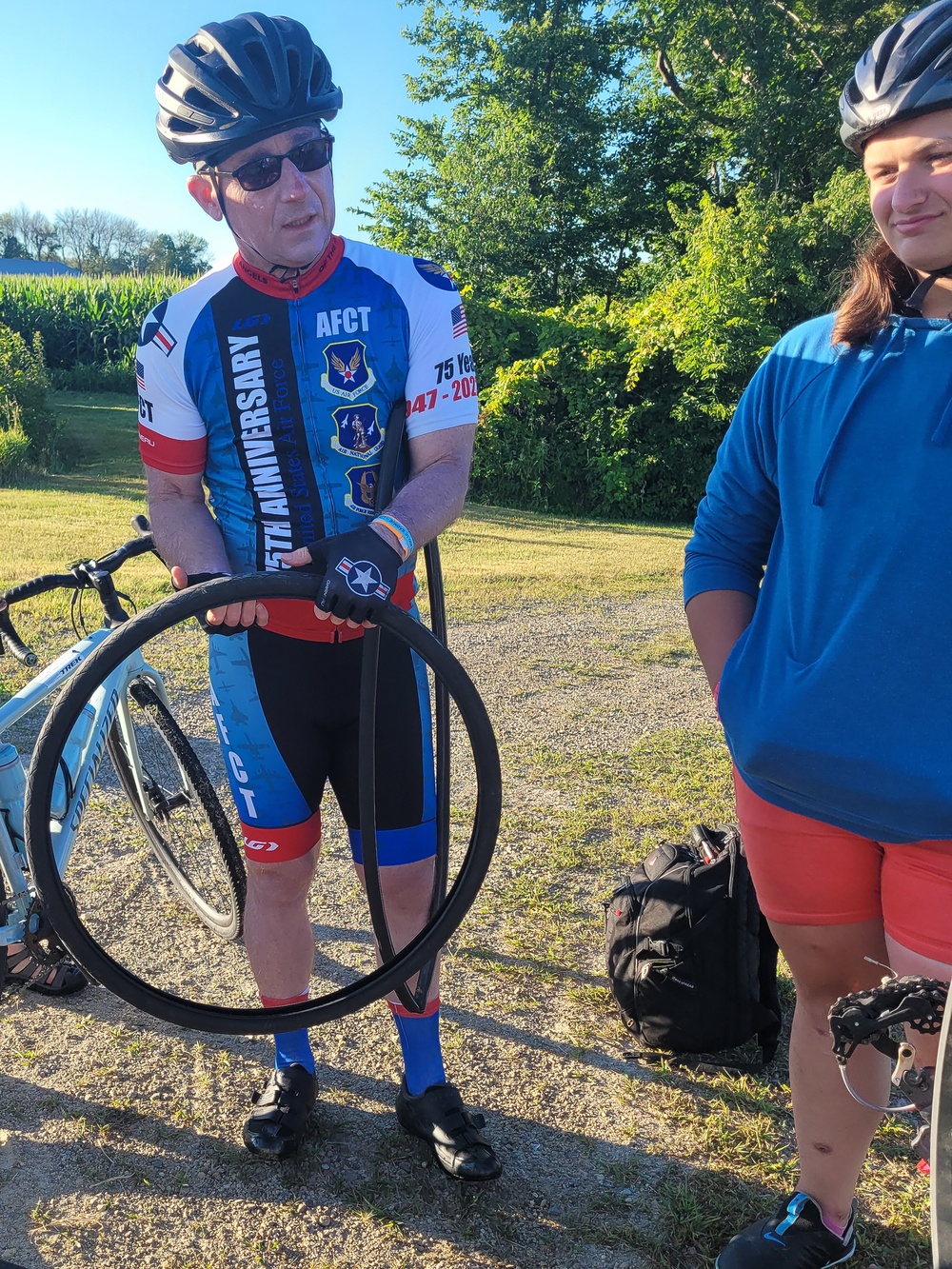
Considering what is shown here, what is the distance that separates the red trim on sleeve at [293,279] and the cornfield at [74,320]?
2763 centimetres

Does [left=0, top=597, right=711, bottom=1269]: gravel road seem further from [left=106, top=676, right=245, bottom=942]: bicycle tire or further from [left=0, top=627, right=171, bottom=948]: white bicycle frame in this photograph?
[left=0, top=627, right=171, bottom=948]: white bicycle frame

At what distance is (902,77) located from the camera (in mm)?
1467

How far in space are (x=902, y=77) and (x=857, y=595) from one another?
0.80 m

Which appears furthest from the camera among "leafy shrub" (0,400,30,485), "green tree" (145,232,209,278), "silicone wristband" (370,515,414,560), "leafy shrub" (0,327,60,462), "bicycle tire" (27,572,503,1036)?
"green tree" (145,232,209,278)

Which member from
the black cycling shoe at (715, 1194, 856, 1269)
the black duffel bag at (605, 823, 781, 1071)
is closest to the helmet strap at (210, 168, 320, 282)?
the black duffel bag at (605, 823, 781, 1071)

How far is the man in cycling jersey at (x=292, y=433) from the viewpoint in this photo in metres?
1.88

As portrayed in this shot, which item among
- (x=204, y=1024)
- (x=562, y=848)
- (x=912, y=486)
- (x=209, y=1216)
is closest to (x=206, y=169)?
(x=912, y=486)

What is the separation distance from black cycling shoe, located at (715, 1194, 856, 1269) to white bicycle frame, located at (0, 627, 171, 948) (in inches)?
67.4

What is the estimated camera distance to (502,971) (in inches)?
119

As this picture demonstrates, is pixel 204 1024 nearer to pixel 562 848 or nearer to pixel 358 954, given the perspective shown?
pixel 358 954

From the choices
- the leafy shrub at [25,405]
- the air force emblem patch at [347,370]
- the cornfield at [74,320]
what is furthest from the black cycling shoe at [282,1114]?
the cornfield at [74,320]

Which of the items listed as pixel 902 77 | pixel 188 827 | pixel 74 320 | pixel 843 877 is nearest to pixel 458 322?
pixel 902 77

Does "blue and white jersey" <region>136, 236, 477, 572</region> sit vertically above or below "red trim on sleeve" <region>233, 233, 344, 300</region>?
below

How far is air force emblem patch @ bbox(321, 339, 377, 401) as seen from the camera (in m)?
1.98
